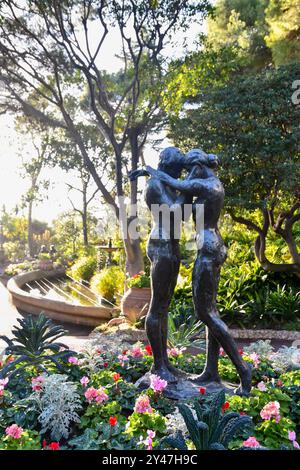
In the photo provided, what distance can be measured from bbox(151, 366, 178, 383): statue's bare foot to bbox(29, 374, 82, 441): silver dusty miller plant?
0.74 m

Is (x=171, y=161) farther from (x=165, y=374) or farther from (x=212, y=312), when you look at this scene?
(x=165, y=374)

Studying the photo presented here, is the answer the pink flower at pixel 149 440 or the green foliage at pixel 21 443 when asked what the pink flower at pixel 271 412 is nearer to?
the pink flower at pixel 149 440

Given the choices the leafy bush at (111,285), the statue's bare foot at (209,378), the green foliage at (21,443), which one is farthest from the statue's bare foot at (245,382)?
the leafy bush at (111,285)

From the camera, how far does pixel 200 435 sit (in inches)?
102

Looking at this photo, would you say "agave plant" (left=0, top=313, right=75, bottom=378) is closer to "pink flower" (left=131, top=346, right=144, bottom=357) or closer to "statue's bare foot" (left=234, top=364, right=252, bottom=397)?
"pink flower" (left=131, top=346, right=144, bottom=357)

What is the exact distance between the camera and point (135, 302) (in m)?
7.63

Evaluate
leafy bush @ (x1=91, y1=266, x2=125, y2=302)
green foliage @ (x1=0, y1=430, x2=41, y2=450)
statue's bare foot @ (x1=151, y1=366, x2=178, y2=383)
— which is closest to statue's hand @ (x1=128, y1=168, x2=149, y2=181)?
statue's bare foot @ (x1=151, y1=366, x2=178, y2=383)

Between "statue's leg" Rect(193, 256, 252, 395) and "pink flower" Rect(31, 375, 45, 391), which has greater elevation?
"statue's leg" Rect(193, 256, 252, 395)

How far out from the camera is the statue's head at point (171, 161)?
3.67 metres

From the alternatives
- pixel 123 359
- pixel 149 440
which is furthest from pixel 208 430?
pixel 123 359

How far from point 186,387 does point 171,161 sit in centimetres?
195

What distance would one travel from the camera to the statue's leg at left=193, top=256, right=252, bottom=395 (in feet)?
11.2

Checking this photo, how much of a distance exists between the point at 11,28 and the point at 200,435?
9880mm
